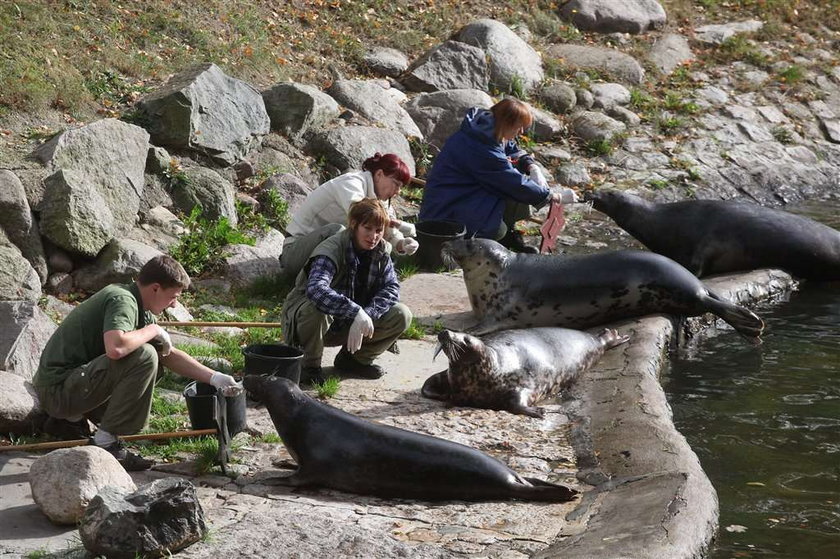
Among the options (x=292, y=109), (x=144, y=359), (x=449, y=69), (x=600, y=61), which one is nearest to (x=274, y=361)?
(x=144, y=359)

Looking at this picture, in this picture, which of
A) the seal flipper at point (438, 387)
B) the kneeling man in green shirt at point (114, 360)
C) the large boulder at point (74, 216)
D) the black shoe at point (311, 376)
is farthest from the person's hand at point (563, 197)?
the kneeling man in green shirt at point (114, 360)

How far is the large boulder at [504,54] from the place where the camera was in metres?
13.9

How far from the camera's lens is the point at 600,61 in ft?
50.3

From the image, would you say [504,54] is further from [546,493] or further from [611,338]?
[546,493]

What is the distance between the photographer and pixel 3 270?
7141mm

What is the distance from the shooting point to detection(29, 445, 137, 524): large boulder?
447cm

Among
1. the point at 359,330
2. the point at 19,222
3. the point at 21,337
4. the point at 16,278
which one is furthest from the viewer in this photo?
the point at 19,222

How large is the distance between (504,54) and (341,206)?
683cm

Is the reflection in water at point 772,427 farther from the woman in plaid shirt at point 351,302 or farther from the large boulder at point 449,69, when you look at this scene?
the large boulder at point 449,69

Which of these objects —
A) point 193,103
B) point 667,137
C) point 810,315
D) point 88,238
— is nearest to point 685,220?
point 810,315

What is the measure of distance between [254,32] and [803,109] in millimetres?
8052

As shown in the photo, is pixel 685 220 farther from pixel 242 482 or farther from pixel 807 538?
pixel 242 482

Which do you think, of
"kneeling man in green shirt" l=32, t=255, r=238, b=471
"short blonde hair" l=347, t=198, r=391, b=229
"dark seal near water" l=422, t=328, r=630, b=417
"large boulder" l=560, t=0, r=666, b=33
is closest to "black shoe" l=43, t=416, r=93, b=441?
"kneeling man in green shirt" l=32, t=255, r=238, b=471

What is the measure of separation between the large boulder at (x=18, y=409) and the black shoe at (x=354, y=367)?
1938mm
